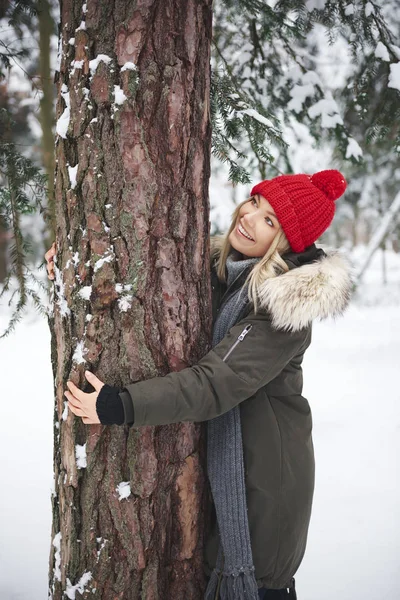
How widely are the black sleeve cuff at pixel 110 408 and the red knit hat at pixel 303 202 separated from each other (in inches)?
38.5

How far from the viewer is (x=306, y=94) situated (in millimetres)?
3473

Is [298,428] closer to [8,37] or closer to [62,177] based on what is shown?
[62,177]

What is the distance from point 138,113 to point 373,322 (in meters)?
10.0

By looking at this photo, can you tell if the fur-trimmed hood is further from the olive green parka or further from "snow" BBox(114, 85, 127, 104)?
"snow" BBox(114, 85, 127, 104)

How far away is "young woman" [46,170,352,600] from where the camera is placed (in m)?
1.67

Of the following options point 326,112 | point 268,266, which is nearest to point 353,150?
point 326,112

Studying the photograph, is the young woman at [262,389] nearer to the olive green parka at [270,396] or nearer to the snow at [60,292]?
the olive green parka at [270,396]

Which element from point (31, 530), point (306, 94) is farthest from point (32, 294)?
point (306, 94)

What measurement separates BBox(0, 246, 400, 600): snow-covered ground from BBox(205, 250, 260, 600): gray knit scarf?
1.35 meters

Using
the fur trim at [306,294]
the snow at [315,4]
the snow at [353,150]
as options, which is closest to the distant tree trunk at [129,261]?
the fur trim at [306,294]

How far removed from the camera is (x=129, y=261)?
5.58 ft

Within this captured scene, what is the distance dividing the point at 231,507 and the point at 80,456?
2.06 ft

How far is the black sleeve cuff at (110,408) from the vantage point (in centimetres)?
155

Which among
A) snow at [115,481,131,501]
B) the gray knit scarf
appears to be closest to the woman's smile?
the gray knit scarf
